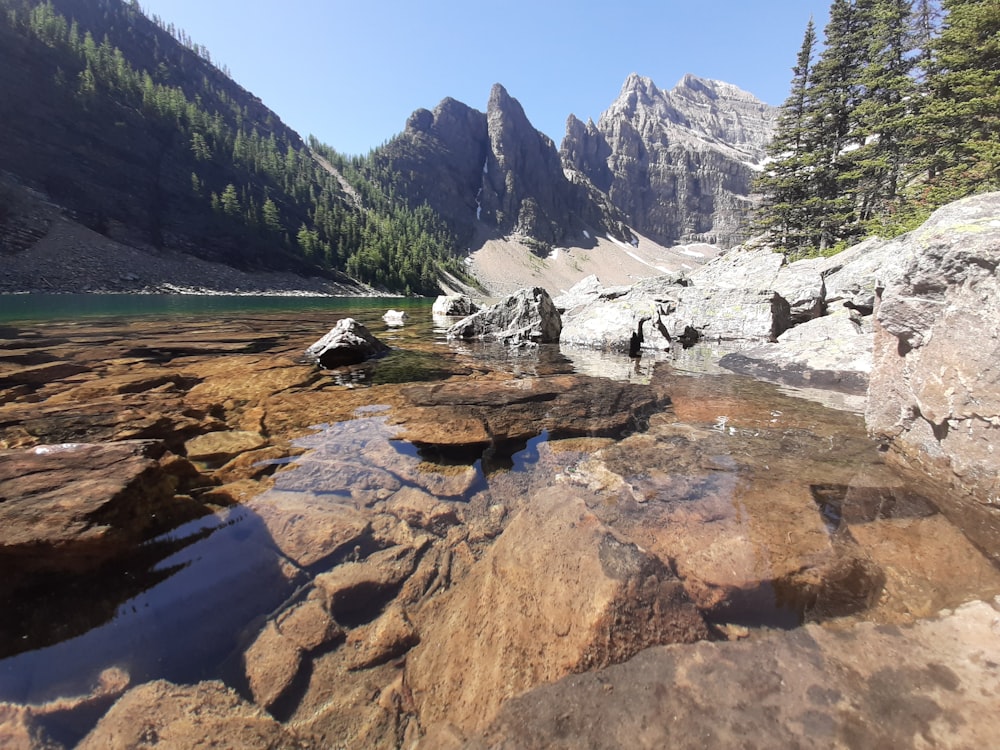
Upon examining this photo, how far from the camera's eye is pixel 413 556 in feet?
9.20

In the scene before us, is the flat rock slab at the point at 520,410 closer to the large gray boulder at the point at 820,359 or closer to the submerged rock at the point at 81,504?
the submerged rock at the point at 81,504

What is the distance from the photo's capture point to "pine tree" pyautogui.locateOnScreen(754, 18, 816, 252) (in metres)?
31.4

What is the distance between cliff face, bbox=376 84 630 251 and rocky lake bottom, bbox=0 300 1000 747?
164895 mm

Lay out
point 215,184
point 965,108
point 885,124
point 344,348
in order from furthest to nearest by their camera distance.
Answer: point 215,184 → point 885,124 → point 965,108 → point 344,348

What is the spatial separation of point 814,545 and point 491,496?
230cm

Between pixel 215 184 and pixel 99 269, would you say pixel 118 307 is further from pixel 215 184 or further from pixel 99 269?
pixel 215 184

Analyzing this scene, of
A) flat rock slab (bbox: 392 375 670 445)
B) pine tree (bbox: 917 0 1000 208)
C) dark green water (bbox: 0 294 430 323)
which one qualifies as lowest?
dark green water (bbox: 0 294 430 323)

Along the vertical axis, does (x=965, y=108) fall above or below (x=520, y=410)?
above

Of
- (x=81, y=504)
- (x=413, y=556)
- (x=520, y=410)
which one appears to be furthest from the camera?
(x=520, y=410)

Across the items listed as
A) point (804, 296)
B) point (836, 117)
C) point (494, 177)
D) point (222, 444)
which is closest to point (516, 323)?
point (804, 296)

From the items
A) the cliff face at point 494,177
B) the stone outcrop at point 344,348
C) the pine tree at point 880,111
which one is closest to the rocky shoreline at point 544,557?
the stone outcrop at point 344,348

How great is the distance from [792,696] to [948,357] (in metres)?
3.48

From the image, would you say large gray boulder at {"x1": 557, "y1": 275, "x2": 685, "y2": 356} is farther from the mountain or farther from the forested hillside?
the forested hillside

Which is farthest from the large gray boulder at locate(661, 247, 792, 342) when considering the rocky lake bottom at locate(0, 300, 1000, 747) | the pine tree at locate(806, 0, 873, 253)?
the pine tree at locate(806, 0, 873, 253)
